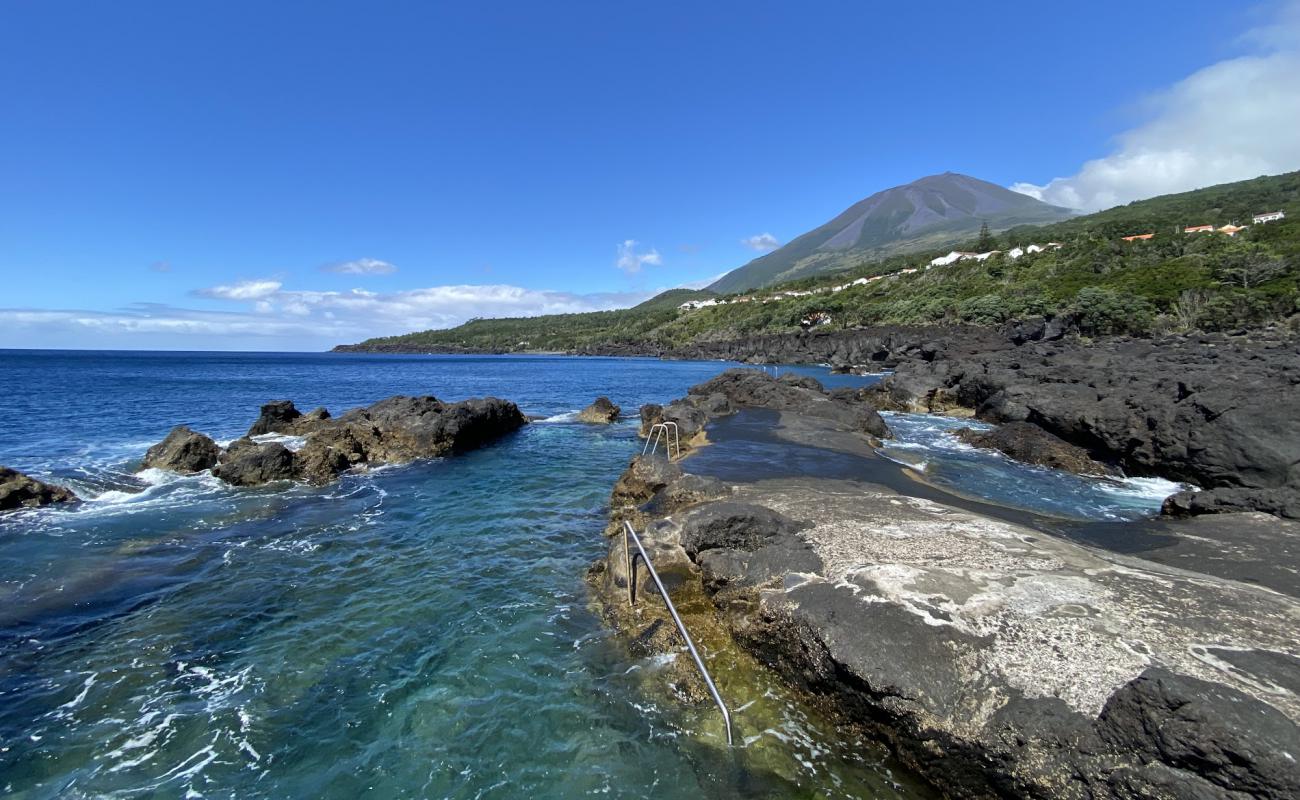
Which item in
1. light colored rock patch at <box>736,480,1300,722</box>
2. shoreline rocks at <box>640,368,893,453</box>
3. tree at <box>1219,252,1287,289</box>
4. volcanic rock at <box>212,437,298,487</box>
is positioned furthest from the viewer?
tree at <box>1219,252,1287,289</box>

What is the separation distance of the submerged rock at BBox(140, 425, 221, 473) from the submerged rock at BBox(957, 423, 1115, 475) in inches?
1128

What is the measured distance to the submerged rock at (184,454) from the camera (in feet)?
58.7

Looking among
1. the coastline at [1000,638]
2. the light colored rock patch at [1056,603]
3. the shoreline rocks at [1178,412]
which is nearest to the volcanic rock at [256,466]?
the coastline at [1000,638]

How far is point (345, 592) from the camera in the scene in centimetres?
982

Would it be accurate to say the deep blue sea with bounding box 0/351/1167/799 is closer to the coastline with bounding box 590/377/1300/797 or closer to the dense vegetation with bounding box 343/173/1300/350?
the coastline with bounding box 590/377/1300/797

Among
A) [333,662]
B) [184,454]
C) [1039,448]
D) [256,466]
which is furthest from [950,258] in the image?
[333,662]

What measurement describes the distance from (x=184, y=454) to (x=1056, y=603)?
23759 millimetres

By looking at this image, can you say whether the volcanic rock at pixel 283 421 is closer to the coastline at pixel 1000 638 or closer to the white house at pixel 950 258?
the coastline at pixel 1000 638

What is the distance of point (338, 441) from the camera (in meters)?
20.0

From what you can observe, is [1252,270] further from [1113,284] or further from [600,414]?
[600,414]

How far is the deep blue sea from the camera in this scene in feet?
18.9

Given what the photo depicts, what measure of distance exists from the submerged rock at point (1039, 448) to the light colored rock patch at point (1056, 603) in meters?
11.8

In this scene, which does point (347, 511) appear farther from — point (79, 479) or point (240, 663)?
point (79, 479)

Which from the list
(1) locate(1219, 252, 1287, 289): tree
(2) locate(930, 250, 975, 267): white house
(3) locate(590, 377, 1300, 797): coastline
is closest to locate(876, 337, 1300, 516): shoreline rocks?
(3) locate(590, 377, 1300, 797): coastline
